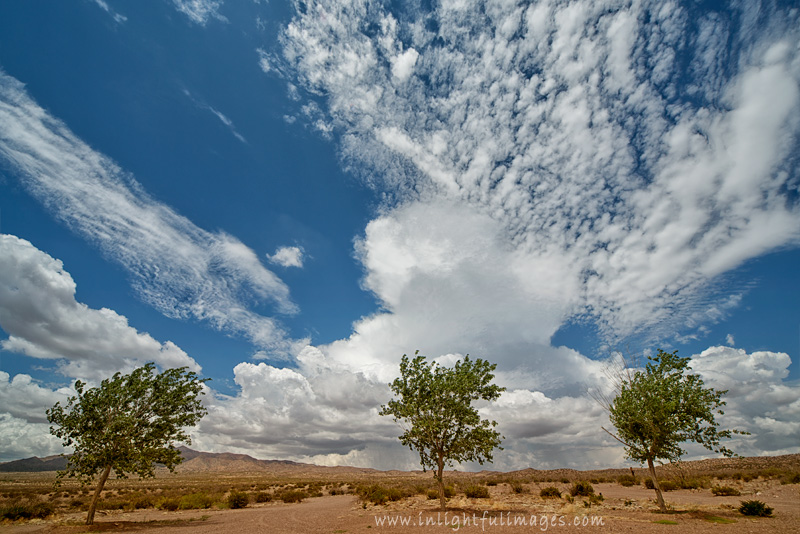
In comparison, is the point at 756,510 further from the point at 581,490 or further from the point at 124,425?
the point at 124,425

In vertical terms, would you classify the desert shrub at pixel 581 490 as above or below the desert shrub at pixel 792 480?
below

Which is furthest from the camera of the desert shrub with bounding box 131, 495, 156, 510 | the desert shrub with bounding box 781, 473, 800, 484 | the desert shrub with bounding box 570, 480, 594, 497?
the desert shrub with bounding box 781, 473, 800, 484

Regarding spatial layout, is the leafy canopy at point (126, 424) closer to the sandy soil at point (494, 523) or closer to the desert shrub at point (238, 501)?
the sandy soil at point (494, 523)

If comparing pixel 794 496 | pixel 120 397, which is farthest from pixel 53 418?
pixel 794 496

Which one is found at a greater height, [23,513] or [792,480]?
[792,480]

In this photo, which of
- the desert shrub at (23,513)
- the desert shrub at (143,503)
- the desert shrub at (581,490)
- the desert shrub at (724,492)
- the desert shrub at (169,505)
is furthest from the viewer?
the desert shrub at (143,503)

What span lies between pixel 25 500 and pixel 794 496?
77.0 meters

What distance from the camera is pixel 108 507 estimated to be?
3675cm

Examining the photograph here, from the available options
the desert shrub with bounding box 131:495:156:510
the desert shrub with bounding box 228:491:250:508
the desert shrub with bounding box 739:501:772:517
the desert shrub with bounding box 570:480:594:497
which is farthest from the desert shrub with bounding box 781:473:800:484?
the desert shrub with bounding box 131:495:156:510

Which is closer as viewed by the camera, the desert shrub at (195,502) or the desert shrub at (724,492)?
the desert shrub at (724,492)

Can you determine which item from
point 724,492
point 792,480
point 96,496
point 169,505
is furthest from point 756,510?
point 169,505

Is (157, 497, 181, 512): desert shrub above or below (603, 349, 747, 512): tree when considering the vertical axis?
below

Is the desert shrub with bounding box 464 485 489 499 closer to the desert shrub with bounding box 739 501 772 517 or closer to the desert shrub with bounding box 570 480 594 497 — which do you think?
the desert shrub with bounding box 570 480 594 497

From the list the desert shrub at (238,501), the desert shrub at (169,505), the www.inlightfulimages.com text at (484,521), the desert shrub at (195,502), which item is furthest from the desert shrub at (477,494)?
the desert shrub at (169,505)
